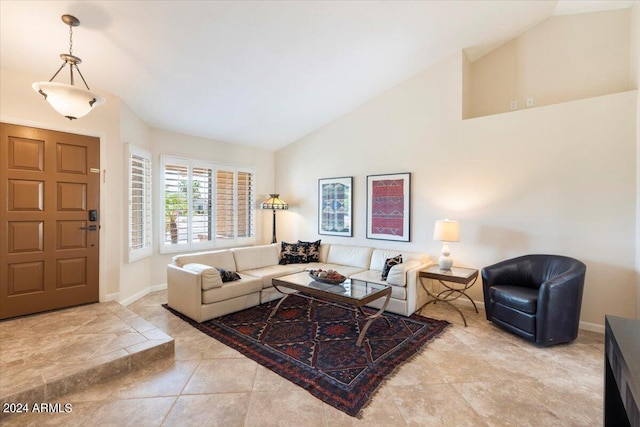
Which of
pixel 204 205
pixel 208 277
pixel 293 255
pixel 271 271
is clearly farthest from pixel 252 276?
pixel 204 205

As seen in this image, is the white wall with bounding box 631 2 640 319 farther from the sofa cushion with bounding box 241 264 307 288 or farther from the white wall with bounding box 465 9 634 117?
the sofa cushion with bounding box 241 264 307 288

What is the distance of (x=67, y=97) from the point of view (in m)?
2.19

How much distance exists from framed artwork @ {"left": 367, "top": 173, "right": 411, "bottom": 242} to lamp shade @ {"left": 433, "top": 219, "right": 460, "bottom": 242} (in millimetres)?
782

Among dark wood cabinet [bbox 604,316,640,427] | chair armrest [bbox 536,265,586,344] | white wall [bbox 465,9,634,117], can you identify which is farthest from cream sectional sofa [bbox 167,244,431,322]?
white wall [bbox 465,9,634,117]

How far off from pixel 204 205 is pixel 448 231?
399 cm

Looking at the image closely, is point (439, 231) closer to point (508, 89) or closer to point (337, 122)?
point (508, 89)

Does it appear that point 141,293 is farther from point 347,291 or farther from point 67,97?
point 347,291

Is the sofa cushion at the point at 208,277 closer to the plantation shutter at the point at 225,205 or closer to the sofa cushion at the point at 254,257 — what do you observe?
the sofa cushion at the point at 254,257

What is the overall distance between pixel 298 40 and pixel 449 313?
12.4 feet

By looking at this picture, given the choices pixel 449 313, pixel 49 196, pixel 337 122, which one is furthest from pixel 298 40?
pixel 449 313

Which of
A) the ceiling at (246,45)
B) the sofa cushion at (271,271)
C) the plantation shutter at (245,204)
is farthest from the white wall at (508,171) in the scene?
the plantation shutter at (245,204)

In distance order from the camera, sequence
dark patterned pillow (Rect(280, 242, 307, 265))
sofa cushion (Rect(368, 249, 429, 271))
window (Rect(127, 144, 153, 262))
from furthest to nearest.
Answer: dark patterned pillow (Rect(280, 242, 307, 265))
sofa cushion (Rect(368, 249, 429, 271))
window (Rect(127, 144, 153, 262))

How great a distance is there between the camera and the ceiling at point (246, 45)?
2.65 metres

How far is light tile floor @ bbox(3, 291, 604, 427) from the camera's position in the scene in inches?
74.8
